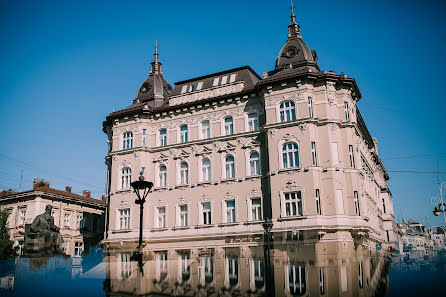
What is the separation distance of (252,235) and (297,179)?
19.6 feet

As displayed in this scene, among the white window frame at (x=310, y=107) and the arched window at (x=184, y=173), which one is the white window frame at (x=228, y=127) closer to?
the arched window at (x=184, y=173)

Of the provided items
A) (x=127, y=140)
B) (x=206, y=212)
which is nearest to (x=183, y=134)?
(x=127, y=140)

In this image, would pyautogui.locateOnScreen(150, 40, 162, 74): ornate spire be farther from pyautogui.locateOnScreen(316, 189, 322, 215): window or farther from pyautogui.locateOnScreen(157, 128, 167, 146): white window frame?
pyautogui.locateOnScreen(316, 189, 322, 215): window

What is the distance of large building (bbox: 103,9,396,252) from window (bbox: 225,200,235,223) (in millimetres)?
89

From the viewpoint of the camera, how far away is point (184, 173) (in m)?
38.9

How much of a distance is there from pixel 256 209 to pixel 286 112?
8624mm

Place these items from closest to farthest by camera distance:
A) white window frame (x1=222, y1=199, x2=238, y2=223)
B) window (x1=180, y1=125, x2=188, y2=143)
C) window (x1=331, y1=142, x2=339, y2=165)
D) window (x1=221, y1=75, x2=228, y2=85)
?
window (x1=331, y1=142, x2=339, y2=165) < white window frame (x1=222, y1=199, x2=238, y2=223) < window (x1=180, y1=125, x2=188, y2=143) < window (x1=221, y1=75, x2=228, y2=85)

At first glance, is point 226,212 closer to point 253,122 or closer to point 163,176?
point 163,176

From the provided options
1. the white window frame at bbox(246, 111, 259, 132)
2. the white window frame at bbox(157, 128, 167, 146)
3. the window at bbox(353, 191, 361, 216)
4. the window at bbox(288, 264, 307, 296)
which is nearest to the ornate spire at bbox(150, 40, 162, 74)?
the white window frame at bbox(157, 128, 167, 146)

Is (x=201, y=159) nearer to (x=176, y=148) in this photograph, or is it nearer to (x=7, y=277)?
(x=176, y=148)

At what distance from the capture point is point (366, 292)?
43.3ft

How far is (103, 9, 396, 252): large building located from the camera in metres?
32.5

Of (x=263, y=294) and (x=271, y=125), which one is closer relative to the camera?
(x=263, y=294)

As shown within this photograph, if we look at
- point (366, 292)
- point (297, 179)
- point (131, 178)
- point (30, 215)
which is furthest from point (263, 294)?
point (30, 215)
